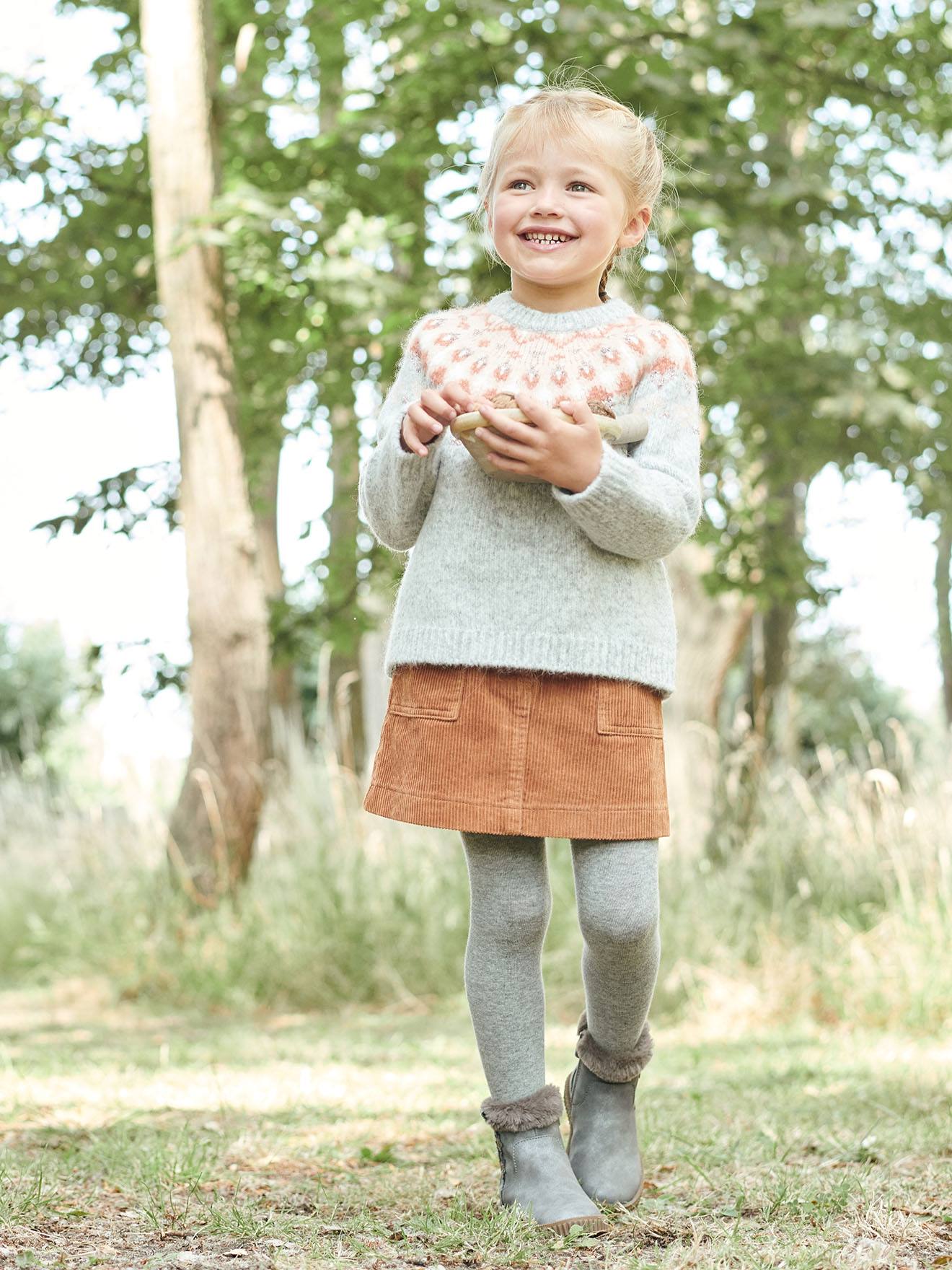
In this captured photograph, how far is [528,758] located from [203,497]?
4.31 meters

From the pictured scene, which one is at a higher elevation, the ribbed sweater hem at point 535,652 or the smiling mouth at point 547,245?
the smiling mouth at point 547,245

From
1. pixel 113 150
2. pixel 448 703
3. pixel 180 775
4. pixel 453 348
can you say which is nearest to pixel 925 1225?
pixel 448 703

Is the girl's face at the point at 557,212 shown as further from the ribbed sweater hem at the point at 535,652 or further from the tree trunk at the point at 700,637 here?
the tree trunk at the point at 700,637

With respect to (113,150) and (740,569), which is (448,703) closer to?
(740,569)

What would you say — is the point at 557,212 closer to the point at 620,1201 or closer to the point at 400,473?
the point at 400,473

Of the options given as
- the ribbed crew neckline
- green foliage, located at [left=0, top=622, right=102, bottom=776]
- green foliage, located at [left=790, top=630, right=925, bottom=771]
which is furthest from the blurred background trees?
green foliage, located at [left=0, top=622, right=102, bottom=776]

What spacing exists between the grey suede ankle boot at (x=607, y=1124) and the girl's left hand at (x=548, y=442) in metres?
0.96

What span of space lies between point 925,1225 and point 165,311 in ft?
17.1

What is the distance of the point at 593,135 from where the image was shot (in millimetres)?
2193

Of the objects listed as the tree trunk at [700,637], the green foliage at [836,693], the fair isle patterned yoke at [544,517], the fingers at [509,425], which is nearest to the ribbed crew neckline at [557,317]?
the fair isle patterned yoke at [544,517]

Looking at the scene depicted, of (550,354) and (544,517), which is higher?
(550,354)

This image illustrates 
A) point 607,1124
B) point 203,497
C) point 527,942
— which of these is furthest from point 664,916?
point 527,942

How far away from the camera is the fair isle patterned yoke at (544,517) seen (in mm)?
2088

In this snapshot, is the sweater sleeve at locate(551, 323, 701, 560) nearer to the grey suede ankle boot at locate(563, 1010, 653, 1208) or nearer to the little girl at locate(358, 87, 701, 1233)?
the little girl at locate(358, 87, 701, 1233)
